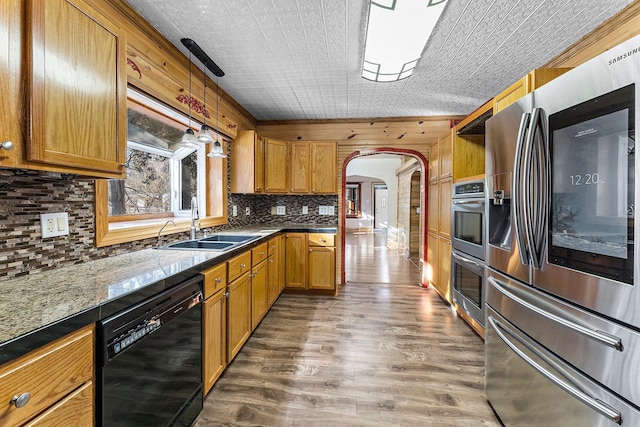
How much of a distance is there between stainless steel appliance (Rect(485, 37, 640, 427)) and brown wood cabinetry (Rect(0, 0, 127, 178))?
1948 millimetres

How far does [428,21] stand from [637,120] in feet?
4.44

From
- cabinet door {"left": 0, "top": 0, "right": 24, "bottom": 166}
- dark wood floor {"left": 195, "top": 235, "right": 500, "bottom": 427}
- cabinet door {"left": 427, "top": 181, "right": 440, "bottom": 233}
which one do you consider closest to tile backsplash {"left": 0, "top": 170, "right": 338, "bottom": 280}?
cabinet door {"left": 0, "top": 0, "right": 24, "bottom": 166}

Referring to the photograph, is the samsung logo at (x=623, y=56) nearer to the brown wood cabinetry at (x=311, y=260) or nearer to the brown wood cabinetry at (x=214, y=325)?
the brown wood cabinetry at (x=214, y=325)

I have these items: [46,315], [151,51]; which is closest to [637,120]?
[46,315]

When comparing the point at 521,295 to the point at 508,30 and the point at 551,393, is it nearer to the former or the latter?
the point at 551,393

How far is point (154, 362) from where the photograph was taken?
1229 millimetres

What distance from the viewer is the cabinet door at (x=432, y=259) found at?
3.64 metres

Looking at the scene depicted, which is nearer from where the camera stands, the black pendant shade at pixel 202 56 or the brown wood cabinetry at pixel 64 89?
the brown wood cabinetry at pixel 64 89

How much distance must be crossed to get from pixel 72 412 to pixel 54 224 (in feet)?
3.15

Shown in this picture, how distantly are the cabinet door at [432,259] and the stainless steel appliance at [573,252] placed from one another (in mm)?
2164

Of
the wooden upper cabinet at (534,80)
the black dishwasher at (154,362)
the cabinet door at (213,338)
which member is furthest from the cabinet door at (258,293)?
the wooden upper cabinet at (534,80)

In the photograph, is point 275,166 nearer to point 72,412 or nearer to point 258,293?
point 258,293

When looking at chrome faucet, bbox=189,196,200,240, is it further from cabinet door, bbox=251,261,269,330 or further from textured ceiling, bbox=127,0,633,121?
textured ceiling, bbox=127,0,633,121

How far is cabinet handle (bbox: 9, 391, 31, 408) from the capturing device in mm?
685
